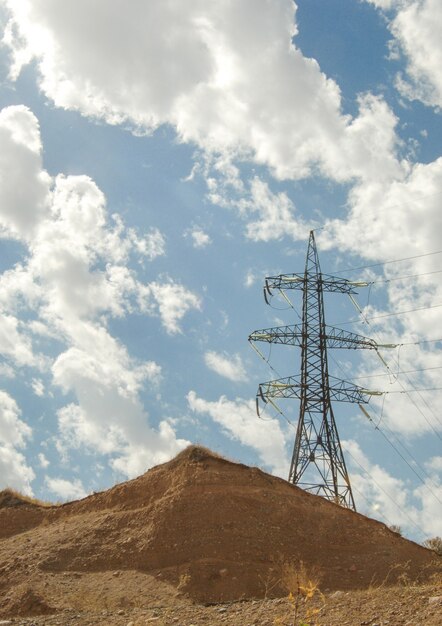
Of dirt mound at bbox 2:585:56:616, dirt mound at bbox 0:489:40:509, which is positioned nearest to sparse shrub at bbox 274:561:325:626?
dirt mound at bbox 2:585:56:616

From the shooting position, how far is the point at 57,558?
65.8ft

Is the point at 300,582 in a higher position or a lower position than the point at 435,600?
higher

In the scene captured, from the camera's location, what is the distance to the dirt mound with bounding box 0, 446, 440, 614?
1847 centimetres

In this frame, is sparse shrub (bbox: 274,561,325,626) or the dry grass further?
the dry grass

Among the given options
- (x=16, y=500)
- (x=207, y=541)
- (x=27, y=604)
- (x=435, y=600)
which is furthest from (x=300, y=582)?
(x=16, y=500)

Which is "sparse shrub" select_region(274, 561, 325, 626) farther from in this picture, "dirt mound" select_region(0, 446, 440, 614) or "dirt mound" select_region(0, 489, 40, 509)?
"dirt mound" select_region(0, 489, 40, 509)

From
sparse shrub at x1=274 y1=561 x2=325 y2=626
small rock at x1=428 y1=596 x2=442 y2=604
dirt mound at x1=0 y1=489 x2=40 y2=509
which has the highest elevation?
dirt mound at x1=0 y1=489 x2=40 y2=509

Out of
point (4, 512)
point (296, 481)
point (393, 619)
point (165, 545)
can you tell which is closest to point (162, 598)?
point (165, 545)

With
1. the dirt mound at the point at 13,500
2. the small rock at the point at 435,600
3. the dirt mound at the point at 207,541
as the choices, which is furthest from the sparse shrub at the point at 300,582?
the dirt mound at the point at 13,500

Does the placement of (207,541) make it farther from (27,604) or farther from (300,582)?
(27,604)

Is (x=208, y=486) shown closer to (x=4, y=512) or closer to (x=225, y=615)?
(x=225, y=615)

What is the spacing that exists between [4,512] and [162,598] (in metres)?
10.0

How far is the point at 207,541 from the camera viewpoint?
19.4 metres

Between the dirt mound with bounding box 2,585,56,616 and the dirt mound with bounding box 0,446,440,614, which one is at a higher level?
the dirt mound with bounding box 0,446,440,614
